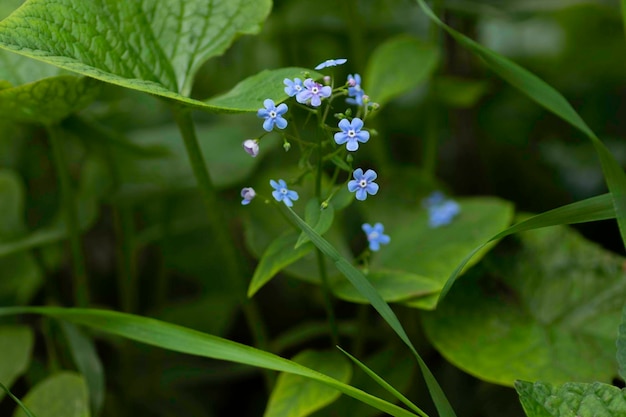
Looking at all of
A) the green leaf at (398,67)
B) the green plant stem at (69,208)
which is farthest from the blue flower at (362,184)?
the green plant stem at (69,208)

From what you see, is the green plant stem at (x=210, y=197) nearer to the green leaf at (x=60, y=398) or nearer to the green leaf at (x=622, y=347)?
the green leaf at (x=60, y=398)

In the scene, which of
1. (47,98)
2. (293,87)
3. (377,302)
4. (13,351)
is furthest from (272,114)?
(13,351)

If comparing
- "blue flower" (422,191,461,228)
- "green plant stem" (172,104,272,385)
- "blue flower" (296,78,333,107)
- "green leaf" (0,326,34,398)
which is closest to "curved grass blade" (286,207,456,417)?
"blue flower" (296,78,333,107)

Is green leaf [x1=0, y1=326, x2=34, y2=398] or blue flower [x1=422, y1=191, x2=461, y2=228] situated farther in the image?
blue flower [x1=422, y1=191, x2=461, y2=228]

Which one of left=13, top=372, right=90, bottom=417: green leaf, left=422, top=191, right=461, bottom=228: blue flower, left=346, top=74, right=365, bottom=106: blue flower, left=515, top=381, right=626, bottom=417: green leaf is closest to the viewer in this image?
left=515, top=381, right=626, bottom=417: green leaf

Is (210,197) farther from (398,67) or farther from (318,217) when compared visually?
(398,67)

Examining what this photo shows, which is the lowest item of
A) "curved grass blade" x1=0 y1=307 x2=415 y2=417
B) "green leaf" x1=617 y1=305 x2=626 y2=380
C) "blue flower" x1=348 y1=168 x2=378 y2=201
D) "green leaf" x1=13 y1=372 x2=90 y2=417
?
"green leaf" x1=617 y1=305 x2=626 y2=380

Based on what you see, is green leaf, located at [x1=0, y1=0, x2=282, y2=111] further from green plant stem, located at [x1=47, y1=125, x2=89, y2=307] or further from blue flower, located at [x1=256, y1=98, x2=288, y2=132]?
green plant stem, located at [x1=47, y1=125, x2=89, y2=307]

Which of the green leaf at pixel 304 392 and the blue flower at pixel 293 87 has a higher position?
the blue flower at pixel 293 87
